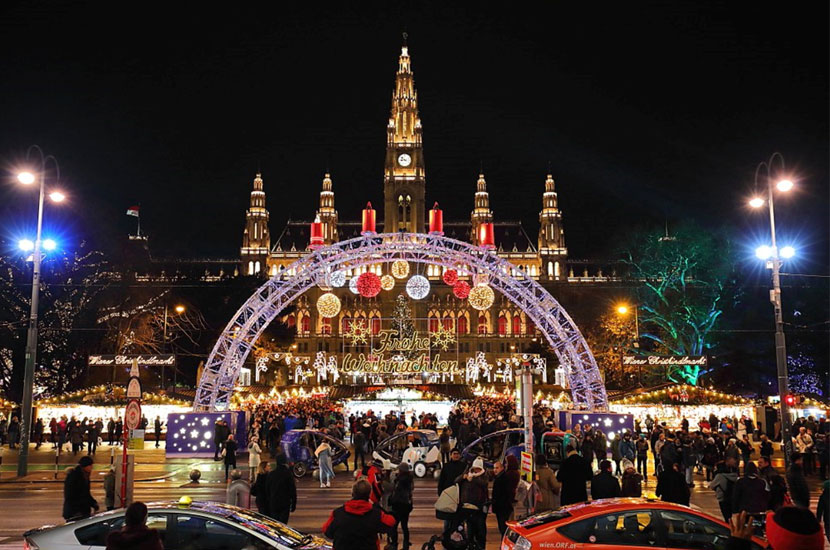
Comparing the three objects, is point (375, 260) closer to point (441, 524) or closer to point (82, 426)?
point (82, 426)

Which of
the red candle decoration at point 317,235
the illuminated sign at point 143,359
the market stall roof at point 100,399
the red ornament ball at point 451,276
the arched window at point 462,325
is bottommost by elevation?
the market stall roof at point 100,399

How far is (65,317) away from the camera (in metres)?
38.5

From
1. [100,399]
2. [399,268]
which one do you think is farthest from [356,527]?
[100,399]

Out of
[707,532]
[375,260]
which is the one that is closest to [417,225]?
[375,260]

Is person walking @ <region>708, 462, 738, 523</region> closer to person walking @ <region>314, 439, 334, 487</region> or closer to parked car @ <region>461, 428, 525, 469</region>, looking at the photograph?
parked car @ <region>461, 428, 525, 469</region>

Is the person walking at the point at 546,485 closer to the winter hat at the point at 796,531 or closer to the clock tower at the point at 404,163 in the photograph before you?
the winter hat at the point at 796,531

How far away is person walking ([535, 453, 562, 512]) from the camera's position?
11.6 meters

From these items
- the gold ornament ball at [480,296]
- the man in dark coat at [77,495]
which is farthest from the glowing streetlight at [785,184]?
the man in dark coat at [77,495]

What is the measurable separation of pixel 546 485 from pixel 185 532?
6037mm

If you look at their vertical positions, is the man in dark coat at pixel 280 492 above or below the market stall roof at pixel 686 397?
below

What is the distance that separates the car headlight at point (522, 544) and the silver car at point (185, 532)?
2238mm

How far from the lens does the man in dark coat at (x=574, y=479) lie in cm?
1206

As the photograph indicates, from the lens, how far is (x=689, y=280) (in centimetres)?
4431

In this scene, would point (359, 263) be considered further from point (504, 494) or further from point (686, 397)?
point (504, 494)
